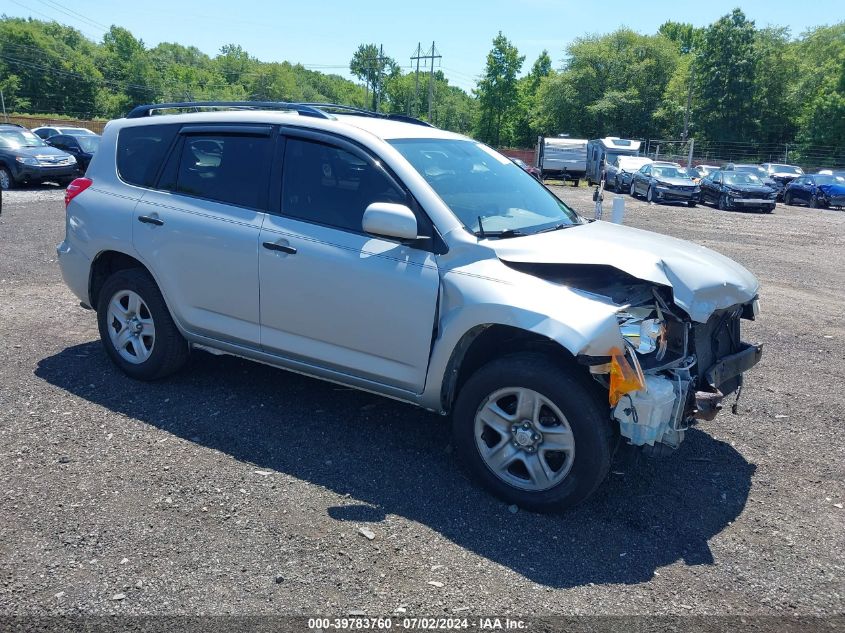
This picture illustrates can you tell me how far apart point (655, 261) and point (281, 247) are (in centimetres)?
218

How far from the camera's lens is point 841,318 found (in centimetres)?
811

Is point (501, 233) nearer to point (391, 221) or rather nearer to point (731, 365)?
point (391, 221)

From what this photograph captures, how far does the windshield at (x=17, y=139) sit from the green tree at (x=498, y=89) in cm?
6597

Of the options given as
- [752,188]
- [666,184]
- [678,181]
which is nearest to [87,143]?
[666,184]

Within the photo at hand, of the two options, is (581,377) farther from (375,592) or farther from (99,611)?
(99,611)

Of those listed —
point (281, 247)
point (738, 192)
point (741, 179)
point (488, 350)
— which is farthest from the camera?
point (741, 179)

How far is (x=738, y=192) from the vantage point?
79.5 feet

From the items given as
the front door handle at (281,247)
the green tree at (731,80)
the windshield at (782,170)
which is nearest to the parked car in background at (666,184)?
Answer: the windshield at (782,170)

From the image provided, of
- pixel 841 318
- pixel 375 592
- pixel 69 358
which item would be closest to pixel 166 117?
pixel 69 358

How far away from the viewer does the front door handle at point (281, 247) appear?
4258 mm

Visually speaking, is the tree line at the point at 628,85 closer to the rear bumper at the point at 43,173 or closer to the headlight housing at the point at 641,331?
the rear bumper at the point at 43,173

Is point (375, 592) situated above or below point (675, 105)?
below

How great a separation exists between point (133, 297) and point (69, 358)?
3.67 ft

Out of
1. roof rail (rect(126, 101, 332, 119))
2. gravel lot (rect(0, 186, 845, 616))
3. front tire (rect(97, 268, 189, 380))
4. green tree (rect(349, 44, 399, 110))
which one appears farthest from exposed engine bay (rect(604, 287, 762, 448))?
green tree (rect(349, 44, 399, 110))
